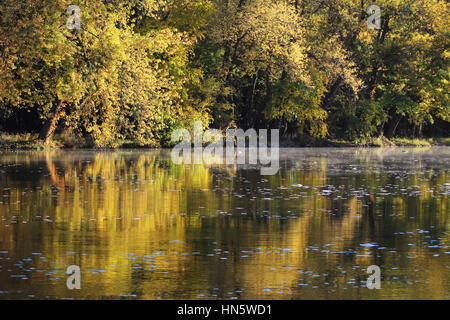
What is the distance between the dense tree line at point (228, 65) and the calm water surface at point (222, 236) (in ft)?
42.3

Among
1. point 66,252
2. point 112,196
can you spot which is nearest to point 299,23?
point 112,196

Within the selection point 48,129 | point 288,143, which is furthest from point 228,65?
point 48,129

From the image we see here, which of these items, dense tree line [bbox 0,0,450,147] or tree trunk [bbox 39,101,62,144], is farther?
tree trunk [bbox 39,101,62,144]

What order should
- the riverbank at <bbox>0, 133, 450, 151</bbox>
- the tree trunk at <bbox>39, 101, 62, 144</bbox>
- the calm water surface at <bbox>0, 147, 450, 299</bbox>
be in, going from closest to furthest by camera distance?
the calm water surface at <bbox>0, 147, 450, 299</bbox>
the riverbank at <bbox>0, 133, 450, 151</bbox>
the tree trunk at <bbox>39, 101, 62, 144</bbox>

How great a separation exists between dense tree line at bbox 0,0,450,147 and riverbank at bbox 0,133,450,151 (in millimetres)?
784

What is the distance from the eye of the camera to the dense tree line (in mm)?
41125

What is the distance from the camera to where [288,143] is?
62844 mm

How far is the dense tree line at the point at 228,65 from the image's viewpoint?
41.1 m

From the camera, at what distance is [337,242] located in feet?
48.1

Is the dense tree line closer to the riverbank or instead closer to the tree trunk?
the tree trunk

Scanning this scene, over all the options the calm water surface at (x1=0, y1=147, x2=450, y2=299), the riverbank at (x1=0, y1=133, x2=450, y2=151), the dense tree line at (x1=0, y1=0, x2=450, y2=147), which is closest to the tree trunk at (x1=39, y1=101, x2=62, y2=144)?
the dense tree line at (x1=0, y1=0, x2=450, y2=147)

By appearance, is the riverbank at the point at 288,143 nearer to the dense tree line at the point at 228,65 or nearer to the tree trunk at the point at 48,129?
the tree trunk at the point at 48,129
